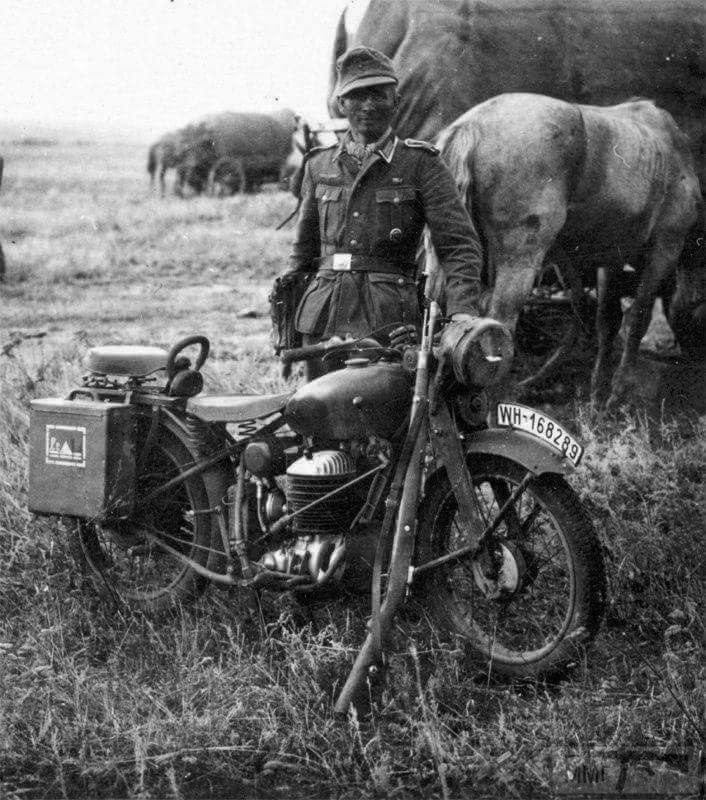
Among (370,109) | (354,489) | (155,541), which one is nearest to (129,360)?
(155,541)

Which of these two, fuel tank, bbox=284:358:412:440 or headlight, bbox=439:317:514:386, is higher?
headlight, bbox=439:317:514:386

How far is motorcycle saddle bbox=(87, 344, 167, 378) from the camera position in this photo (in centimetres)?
485

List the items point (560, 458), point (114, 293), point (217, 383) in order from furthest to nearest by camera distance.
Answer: point (114, 293), point (217, 383), point (560, 458)

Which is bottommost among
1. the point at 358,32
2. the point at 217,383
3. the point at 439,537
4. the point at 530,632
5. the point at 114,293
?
the point at 114,293

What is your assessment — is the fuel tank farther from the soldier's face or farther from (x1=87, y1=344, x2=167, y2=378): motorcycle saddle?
the soldier's face

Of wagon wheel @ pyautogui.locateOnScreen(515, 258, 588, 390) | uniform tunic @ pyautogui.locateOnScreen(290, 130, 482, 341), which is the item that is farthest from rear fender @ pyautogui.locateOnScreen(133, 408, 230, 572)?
wagon wheel @ pyautogui.locateOnScreen(515, 258, 588, 390)

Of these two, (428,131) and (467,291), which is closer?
(467,291)

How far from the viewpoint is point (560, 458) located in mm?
3863

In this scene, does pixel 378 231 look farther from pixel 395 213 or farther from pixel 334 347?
pixel 334 347

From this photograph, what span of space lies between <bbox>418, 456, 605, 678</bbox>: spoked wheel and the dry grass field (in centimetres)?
10

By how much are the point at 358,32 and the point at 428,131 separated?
0.87 m

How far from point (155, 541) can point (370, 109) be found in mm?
1946

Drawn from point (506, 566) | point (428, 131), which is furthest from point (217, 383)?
point (506, 566)

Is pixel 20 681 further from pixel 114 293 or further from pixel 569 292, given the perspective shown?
pixel 114 293
